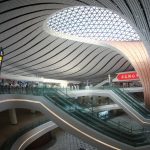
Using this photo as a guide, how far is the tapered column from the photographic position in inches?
1357

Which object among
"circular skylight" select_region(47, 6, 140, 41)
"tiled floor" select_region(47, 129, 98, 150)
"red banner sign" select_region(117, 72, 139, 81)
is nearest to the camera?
"tiled floor" select_region(47, 129, 98, 150)

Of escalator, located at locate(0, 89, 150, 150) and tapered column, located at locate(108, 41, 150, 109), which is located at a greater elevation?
tapered column, located at locate(108, 41, 150, 109)

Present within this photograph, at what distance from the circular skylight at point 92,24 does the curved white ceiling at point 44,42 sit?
6.78ft

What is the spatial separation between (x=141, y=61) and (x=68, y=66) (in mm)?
16711

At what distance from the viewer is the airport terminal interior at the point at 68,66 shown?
1745 centimetres

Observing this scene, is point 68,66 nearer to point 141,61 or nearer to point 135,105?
point 141,61

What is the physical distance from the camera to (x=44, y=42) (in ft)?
120

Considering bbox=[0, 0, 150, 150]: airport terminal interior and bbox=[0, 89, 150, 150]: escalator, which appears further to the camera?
bbox=[0, 0, 150, 150]: airport terminal interior

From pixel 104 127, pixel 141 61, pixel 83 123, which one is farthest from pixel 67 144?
pixel 141 61

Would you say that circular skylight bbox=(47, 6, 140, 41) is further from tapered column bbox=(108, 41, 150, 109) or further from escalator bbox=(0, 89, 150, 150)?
escalator bbox=(0, 89, 150, 150)

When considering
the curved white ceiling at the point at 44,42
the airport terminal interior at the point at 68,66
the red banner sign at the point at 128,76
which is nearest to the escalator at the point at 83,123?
the airport terminal interior at the point at 68,66

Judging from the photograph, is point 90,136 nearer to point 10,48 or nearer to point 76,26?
point 10,48

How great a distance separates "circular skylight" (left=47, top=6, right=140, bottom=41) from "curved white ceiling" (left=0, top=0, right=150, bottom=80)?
2.07 meters

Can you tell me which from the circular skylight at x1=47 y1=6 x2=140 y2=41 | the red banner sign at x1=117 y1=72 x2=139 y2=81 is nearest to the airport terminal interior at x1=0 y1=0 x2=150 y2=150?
the circular skylight at x1=47 y1=6 x2=140 y2=41
